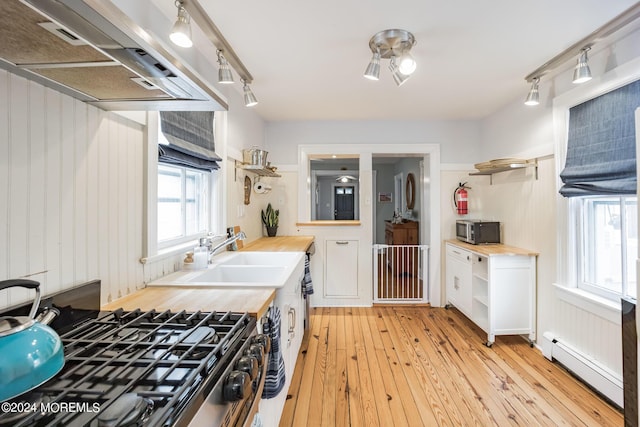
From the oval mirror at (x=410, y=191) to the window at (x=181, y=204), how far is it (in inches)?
171

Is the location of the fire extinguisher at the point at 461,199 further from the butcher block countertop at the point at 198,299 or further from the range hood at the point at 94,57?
the range hood at the point at 94,57

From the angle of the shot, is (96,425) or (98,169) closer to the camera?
(96,425)

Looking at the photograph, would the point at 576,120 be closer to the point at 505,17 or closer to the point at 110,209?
the point at 505,17

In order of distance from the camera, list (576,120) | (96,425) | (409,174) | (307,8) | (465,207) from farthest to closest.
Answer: (409,174)
(465,207)
(576,120)
(307,8)
(96,425)

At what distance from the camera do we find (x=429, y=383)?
2.16 meters

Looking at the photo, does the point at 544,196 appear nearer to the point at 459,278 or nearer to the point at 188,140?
the point at 459,278

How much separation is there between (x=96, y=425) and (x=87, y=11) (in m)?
0.83

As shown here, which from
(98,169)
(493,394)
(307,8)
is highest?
(307,8)

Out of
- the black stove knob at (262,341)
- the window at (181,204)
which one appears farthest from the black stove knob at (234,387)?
the window at (181,204)

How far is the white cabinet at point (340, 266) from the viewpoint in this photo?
375 centimetres

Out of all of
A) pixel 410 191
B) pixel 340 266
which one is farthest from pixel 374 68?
pixel 410 191

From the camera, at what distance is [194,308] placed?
1.21 m

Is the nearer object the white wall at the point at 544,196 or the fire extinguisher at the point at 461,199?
the white wall at the point at 544,196

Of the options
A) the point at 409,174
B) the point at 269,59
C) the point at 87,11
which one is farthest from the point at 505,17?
the point at 409,174
